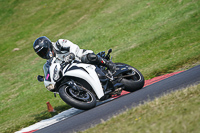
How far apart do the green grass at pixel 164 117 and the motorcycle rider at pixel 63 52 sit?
2.53 meters

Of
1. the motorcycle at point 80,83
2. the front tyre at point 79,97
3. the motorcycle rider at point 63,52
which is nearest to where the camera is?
the front tyre at point 79,97

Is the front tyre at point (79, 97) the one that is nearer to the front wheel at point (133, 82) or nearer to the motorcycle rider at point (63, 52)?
the motorcycle rider at point (63, 52)

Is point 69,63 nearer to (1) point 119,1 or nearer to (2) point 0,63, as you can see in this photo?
(2) point 0,63

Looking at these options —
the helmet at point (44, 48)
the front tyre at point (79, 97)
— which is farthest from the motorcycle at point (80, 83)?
the helmet at point (44, 48)

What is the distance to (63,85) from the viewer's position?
6.56 metres

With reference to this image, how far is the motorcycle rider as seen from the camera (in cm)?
711

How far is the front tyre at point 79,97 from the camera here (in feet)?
20.3

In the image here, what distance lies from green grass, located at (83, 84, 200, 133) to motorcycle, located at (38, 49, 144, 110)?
1.81 m

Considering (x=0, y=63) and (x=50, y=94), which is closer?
(x=50, y=94)

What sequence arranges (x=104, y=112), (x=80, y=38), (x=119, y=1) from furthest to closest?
1. (x=119, y=1)
2. (x=80, y=38)
3. (x=104, y=112)

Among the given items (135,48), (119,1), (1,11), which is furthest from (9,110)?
(1,11)

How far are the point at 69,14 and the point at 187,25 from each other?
16401 millimetres

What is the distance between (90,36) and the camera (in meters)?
23.0

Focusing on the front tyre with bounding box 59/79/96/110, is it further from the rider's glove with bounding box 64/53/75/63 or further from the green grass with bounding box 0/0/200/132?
the green grass with bounding box 0/0/200/132
